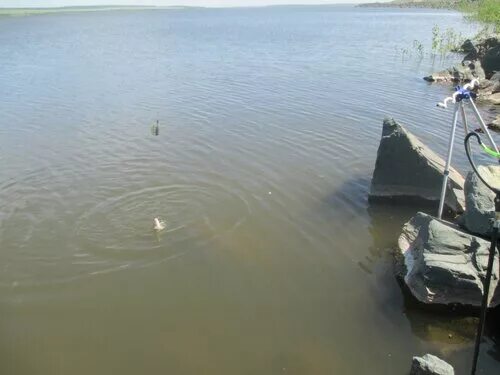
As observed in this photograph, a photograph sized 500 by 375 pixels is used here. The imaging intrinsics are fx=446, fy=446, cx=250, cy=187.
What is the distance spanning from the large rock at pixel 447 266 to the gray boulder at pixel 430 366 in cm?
155

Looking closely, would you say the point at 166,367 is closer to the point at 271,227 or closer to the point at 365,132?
the point at 271,227

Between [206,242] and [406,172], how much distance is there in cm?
555

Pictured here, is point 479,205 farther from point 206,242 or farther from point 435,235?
point 206,242

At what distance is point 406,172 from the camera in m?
11.7

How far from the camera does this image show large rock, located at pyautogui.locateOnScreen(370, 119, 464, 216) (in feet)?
37.1

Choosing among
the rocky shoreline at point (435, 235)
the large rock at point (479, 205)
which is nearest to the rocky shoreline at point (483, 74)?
the rocky shoreline at point (435, 235)

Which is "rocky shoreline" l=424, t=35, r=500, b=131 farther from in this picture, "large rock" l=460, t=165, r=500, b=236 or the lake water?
"large rock" l=460, t=165, r=500, b=236

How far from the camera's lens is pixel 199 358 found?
23.3 ft

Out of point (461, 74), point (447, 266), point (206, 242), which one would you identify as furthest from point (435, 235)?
point (461, 74)

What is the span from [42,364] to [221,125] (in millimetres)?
12476

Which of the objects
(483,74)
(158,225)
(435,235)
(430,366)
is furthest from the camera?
(483,74)

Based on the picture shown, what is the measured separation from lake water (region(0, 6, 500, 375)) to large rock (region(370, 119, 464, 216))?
20.9 inches

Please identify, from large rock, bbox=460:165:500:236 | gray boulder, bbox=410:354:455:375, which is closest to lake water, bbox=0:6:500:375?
gray boulder, bbox=410:354:455:375

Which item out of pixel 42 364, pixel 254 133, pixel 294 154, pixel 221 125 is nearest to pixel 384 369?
pixel 42 364
